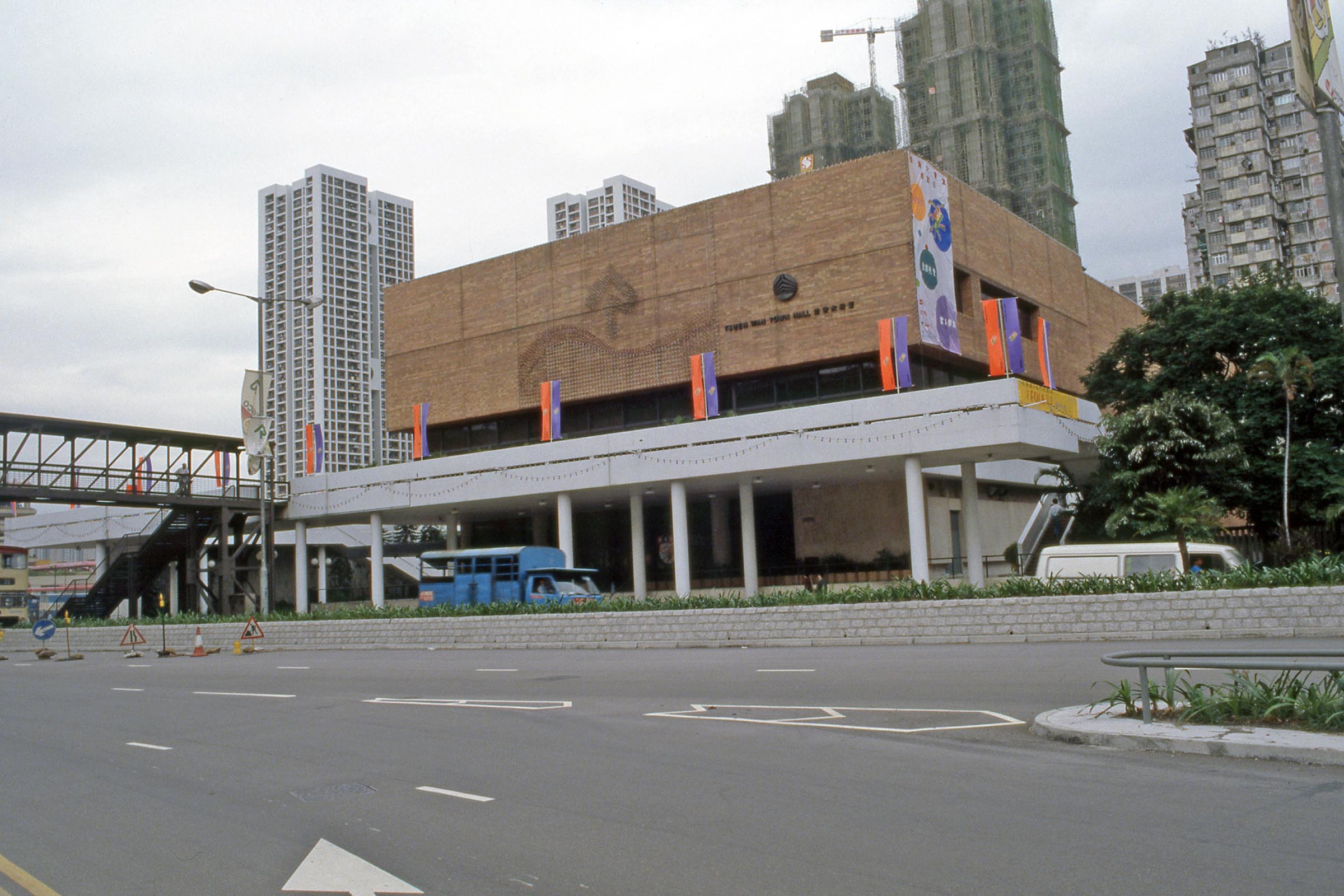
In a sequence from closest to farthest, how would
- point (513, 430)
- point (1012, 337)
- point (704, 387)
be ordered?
point (1012, 337) < point (704, 387) < point (513, 430)

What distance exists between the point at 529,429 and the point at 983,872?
4742 cm

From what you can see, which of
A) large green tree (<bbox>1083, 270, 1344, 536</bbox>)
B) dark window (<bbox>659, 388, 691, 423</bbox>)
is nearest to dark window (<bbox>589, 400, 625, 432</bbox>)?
dark window (<bbox>659, 388, 691, 423</bbox>)

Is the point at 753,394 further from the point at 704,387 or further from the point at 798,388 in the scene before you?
the point at 704,387

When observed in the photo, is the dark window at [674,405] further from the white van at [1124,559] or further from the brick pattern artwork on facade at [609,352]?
the white van at [1124,559]

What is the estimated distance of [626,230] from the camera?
46812 millimetres

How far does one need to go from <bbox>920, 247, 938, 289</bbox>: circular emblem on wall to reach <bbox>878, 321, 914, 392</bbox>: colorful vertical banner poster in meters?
2.95

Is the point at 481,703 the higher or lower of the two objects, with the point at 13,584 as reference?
lower

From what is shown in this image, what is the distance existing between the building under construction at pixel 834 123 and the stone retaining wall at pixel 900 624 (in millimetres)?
102888

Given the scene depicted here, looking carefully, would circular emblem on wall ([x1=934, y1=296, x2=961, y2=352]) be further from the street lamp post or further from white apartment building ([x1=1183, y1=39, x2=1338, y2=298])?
white apartment building ([x1=1183, y1=39, x2=1338, y2=298])

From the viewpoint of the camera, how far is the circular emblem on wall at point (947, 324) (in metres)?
39.9

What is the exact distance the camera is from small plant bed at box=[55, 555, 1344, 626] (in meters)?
18.6

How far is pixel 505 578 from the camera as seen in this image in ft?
119

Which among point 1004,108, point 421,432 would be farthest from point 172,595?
point 1004,108

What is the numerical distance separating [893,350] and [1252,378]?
11518 mm
